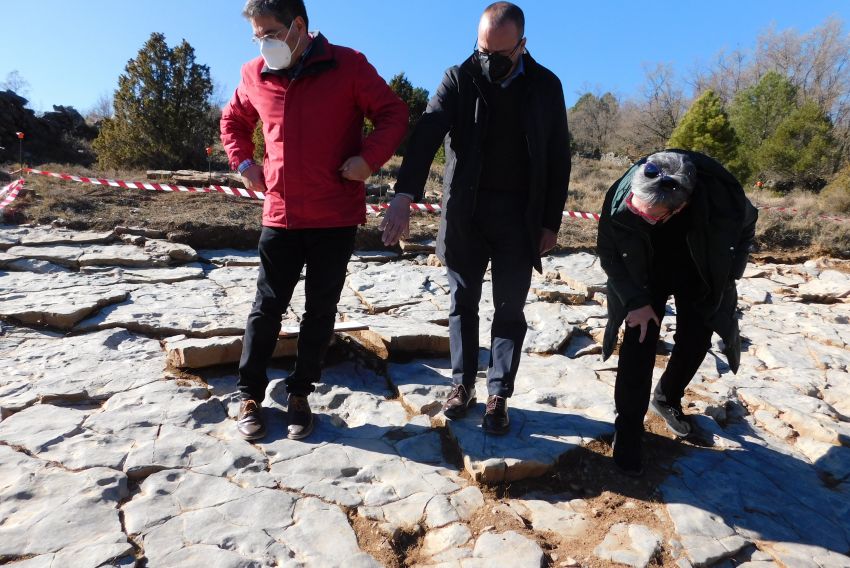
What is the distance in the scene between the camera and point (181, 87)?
13.6 meters

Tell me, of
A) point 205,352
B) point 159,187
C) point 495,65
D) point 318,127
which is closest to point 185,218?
point 159,187

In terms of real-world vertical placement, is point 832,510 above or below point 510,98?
below

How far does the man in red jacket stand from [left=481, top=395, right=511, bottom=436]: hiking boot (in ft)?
2.60

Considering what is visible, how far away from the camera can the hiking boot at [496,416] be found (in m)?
2.59

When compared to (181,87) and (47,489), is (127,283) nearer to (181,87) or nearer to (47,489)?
(47,489)

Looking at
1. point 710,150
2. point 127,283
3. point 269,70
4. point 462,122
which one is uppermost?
point 710,150

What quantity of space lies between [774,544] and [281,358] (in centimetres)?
247

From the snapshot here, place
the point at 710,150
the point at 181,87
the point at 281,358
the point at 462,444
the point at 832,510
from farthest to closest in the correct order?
the point at 710,150
the point at 181,87
the point at 281,358
the point at 462,444
the point at 832,510

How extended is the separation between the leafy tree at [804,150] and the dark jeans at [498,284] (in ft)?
67.8

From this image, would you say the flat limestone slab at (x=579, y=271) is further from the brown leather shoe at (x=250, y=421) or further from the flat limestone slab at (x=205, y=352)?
the brown leather shoe at (x=250, y=421)

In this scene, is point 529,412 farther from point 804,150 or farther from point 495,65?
point 804,150

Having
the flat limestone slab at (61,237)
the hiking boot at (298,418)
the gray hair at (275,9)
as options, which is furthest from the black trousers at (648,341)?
the flat limestone slab at (61,237)

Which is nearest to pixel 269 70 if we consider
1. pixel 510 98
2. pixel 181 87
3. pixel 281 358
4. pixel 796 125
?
pixel 510 98

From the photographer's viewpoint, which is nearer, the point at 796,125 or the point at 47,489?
the point at 47,489
